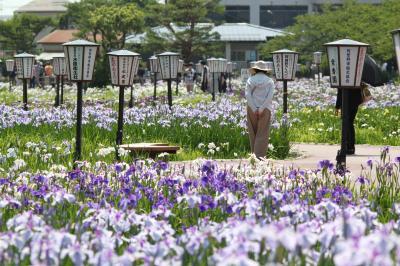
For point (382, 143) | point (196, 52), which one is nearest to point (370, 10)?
point (196, 52)

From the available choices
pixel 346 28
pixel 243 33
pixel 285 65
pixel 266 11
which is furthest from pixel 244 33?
pixel 285 65

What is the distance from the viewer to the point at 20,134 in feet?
40.4

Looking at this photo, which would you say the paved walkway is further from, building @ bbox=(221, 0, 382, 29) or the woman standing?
building @ bbox=(221, 0, 382, 29)

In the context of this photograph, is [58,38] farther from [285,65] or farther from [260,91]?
[260,91]

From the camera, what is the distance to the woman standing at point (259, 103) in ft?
34.1

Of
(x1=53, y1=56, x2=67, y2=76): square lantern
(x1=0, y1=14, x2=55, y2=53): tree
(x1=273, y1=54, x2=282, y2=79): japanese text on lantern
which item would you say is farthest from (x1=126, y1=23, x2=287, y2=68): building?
(x1=273, y1=54, x2=282, y2=79): japanese text on lantern

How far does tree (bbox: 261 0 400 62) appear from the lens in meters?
36.2

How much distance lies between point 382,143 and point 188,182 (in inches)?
349

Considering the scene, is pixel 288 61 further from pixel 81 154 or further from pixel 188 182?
pixel 188 182

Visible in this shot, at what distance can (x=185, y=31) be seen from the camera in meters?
46.0

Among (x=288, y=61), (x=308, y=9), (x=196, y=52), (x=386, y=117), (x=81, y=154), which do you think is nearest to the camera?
(x=81, y=154)

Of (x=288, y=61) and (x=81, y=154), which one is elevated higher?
(x=288, y=61)

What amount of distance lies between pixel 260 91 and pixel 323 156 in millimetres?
1978

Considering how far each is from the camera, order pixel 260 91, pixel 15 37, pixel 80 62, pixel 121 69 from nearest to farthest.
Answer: pixel 80 62, pixel 260 91, pixel 121 69, pixel 15 37
